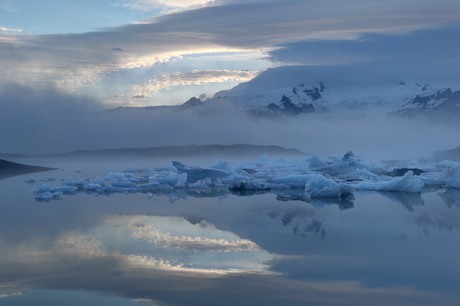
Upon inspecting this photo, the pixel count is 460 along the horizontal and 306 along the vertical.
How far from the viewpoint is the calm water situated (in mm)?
6379

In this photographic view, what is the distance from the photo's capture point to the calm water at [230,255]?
6.38 m

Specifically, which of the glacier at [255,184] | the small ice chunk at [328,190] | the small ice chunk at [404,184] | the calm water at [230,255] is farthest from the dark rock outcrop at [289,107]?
the calm water at [230,255]

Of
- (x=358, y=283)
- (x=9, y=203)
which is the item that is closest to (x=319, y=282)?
(x=358, y=283)

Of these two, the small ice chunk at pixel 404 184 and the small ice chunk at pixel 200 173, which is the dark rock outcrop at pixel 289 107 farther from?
the small ice chunk at pixel 404 184

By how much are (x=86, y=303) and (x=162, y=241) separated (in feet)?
10.8

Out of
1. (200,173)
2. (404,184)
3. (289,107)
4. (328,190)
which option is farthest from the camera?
(289,107)

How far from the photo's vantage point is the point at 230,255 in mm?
8203

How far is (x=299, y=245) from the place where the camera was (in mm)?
9125

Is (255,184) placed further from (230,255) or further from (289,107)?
(289,107)

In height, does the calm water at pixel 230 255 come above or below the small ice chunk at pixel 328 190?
below

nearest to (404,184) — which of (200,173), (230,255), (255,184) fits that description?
(255,184)

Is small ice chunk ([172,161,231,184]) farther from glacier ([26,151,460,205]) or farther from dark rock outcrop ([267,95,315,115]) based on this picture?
dark rock outcrop ([267,95,315,115])

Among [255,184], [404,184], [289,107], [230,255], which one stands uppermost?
[289,107]

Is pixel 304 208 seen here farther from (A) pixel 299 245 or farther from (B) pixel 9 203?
→ (B) pixel 9 203
